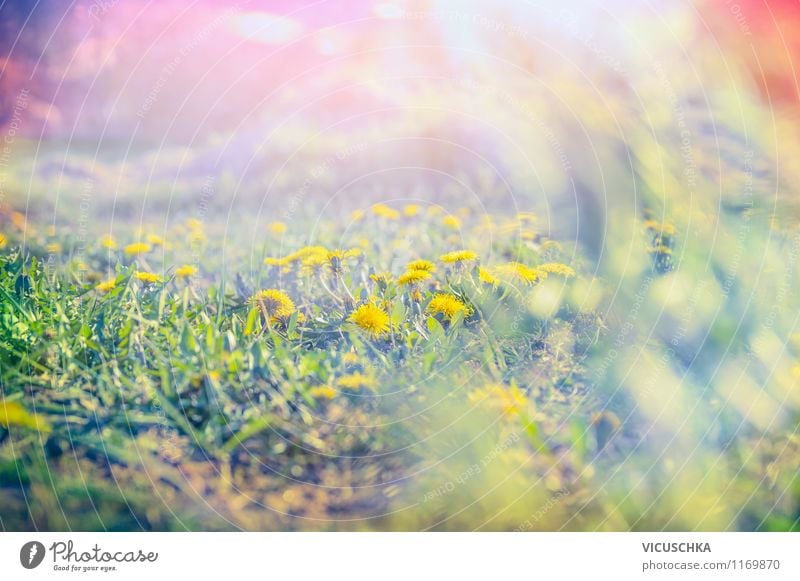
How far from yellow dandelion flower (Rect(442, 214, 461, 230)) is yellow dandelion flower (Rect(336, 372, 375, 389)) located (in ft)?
2.10

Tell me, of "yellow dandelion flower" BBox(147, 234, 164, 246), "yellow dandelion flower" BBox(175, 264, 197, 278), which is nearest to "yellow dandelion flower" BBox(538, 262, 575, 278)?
"yellow dandelion flower" BBox(175, 264, 197, 278)

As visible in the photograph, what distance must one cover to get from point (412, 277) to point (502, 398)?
1.29 ft

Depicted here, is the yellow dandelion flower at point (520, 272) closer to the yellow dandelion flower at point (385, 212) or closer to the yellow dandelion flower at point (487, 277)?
the yellow dandelion flower at point (487, 277)

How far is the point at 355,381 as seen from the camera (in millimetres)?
2131

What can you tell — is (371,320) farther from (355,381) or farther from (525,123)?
(525,123)

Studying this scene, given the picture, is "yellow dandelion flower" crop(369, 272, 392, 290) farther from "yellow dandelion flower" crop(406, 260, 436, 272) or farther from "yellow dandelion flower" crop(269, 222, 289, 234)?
"yellow dandelion flower" crop(269, 222, 289, 234)

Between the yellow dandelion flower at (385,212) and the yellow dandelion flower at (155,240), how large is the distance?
22.7 inches

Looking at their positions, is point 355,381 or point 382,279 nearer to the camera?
point 355,381

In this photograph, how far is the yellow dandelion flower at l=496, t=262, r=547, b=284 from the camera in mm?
Answer: 2344
